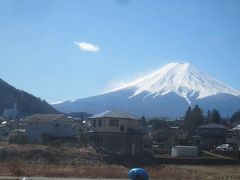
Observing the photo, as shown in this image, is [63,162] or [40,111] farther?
[40,111]

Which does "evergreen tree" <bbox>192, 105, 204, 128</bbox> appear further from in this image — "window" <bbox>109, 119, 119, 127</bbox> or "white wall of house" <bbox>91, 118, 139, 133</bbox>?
"window" <bbox>109, 119, 119, 127</bbox>

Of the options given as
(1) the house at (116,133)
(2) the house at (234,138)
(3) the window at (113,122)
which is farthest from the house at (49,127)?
(2) the house at (234,138)

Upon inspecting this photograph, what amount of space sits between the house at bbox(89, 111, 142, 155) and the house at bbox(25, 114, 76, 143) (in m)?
6.56

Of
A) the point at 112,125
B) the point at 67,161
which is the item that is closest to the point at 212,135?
the point at 112,125

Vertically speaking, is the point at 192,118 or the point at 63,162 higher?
the point at 192,118

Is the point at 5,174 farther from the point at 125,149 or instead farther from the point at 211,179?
the point at 125,149

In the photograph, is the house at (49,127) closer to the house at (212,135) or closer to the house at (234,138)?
the house at (212,135)

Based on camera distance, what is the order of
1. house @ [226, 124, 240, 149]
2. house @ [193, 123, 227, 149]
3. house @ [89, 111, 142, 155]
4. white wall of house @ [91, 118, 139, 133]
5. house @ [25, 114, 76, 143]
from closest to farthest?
house @ [89, 111, 142, 155], white wall of house @ [91, 118, 139, 133], house @ [25, 114, 76, 143], house @ [226, 124, 240, 149], house @ [193, 123, 227, 149]

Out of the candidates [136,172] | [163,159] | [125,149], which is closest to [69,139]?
[125,149]

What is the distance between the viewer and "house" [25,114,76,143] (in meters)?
62.1

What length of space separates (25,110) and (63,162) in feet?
277

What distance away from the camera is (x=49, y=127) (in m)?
62.4

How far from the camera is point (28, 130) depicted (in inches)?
2537

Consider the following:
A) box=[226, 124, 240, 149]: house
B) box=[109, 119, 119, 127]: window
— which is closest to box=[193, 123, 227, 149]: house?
box=[226, 124, 240, 149]: house
